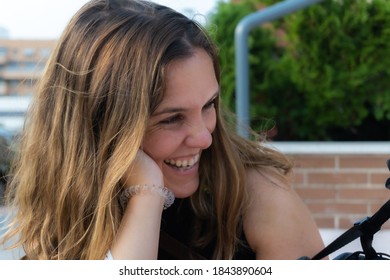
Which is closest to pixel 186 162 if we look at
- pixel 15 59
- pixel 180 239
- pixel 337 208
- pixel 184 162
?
pixel 184 162

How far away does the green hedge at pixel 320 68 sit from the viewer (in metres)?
4.28

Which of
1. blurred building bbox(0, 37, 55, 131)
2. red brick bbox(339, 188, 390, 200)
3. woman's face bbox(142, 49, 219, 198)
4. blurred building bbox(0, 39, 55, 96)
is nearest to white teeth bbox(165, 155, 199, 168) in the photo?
woman's face bbox(142, 49, 219, 198)

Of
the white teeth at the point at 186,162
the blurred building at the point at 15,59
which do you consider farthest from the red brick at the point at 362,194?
the white teeth at the point at 186,162

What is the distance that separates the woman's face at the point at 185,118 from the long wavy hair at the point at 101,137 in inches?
0.9

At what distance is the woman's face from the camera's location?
5.04ft

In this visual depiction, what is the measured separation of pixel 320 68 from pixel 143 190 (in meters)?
2.96

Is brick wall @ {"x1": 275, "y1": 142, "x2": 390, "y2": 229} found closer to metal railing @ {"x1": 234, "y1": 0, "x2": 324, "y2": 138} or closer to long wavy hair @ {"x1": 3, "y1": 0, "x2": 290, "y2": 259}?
metal railing @ {"x1": 234, "y1": 0, "x2": 324, "y2": 138}

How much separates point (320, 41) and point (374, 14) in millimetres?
337

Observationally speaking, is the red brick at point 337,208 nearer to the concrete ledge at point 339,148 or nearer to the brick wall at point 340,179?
the brick wall at point 340,179

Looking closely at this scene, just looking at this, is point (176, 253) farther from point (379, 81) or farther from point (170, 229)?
point (379, 81)

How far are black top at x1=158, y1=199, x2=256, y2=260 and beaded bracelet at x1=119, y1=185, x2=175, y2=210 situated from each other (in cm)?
12

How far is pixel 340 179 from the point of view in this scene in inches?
141

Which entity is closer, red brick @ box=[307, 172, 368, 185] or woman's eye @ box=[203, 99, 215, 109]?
woman's eye @ box=[203, 99, 215, 109]

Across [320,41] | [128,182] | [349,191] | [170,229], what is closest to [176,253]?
[170,229]
